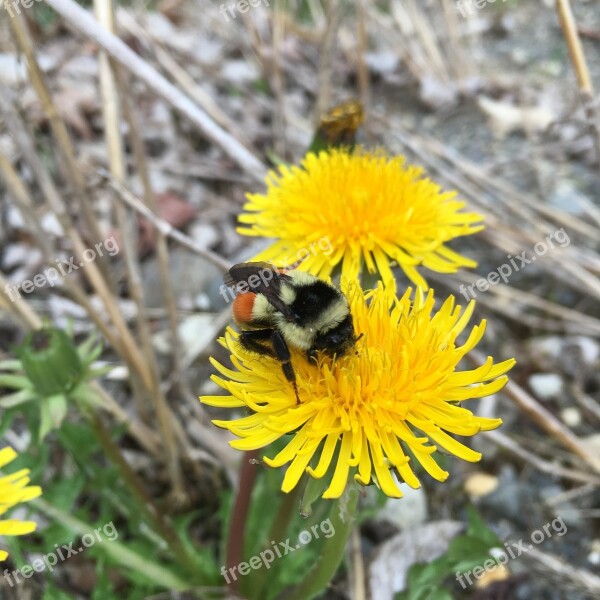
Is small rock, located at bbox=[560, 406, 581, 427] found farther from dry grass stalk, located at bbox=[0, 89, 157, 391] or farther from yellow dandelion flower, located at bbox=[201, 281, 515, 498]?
dry grass stalk, located at bbox=[0, 89, 157, 391]

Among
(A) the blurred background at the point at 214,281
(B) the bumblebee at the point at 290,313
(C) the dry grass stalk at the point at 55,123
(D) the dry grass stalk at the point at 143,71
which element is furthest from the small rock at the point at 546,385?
(C) the dry grass stalk at the point at 55,123

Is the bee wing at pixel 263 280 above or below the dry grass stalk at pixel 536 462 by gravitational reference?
above

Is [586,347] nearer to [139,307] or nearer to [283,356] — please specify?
[139,307]

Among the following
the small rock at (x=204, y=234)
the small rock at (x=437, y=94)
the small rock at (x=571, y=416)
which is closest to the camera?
the small rock at (x=571, y=416)

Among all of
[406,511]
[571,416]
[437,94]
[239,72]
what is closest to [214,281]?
[406,511]

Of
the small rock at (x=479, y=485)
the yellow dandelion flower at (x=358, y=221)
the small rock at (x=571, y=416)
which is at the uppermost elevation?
the yellow dandelion flower at (x=358, y=221)

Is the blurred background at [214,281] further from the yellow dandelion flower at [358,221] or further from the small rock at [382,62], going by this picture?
the yellow dandelion flower at [358,221]

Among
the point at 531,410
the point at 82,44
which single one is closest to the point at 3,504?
the point at 531,410
